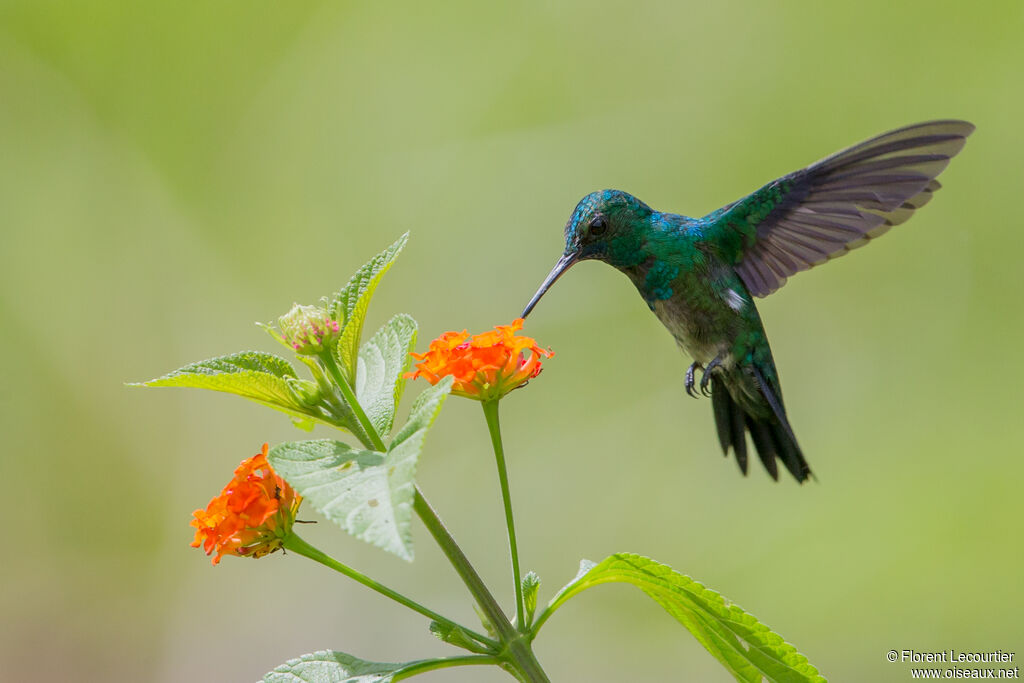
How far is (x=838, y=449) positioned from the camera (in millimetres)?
4305

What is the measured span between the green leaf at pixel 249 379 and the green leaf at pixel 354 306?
72 millimetres

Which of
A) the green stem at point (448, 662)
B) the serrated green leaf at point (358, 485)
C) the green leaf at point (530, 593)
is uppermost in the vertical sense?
the serrated green leaf at point (358, 485)

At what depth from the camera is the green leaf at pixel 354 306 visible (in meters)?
1.16

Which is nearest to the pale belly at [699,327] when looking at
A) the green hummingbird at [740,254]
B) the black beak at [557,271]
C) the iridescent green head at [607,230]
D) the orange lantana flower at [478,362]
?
the green hummingbird at [740,254]

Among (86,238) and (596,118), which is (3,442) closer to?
(86,238)

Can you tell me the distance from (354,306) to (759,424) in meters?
1.31

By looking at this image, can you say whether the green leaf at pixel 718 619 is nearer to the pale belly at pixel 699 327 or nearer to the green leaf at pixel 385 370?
the green leaf at pixel 385 370

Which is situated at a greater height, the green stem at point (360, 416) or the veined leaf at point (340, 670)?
the green stem at point (360, 416)

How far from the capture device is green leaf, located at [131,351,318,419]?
1.10 m

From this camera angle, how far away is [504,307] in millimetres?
4641

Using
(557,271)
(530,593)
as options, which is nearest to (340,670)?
(530,593)

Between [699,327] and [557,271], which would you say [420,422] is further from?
[699,327]

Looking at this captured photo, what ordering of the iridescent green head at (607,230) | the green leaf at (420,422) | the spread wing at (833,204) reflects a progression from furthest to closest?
1. the iridescent green head at (607,230)
2. the spread wing at (833,204)
3. the green leaf at (420,422)

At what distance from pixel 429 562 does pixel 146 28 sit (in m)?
3.20
